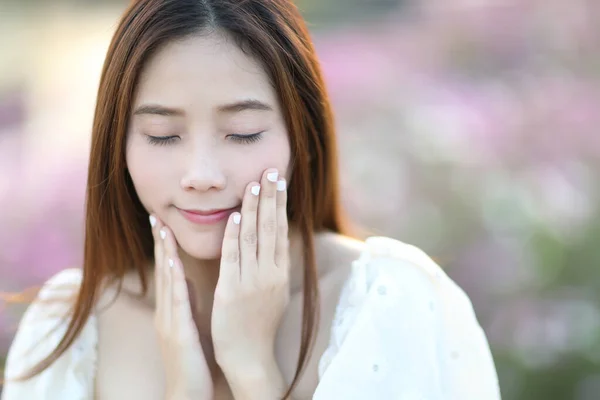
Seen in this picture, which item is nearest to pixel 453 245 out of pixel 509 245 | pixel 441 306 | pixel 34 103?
pixel 509 245

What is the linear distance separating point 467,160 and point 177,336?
170 cm

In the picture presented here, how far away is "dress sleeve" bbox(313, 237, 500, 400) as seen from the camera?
1700 mm

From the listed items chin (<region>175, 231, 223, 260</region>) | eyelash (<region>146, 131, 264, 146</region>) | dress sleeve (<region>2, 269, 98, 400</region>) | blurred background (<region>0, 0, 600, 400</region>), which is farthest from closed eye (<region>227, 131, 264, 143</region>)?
blurred background (<region>0, 0, 600, 400</region>)

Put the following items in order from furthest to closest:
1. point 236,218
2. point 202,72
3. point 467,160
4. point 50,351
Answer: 1. point 467,160
2. point 50,351
3. point 236,218
4. point 202,72

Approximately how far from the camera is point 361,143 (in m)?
3.32

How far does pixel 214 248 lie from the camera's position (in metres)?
1.73

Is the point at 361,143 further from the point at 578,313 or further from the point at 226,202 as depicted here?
the point at 226,202

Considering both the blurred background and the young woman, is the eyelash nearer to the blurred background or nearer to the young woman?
the young woman

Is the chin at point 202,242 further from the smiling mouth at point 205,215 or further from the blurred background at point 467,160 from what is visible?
the blurred background at point 467,160

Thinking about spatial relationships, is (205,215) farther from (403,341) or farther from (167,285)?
(403,341)

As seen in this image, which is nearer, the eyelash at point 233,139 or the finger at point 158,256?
the eyelash at point 233,139

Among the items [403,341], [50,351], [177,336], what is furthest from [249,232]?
[50,351]

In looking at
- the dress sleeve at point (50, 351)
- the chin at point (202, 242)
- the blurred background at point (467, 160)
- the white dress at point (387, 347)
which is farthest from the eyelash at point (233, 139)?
the blurred background at point (467, 160)

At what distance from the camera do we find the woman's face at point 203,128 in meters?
1.59
